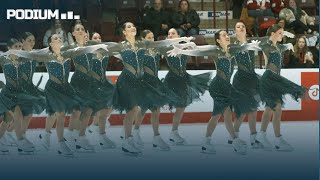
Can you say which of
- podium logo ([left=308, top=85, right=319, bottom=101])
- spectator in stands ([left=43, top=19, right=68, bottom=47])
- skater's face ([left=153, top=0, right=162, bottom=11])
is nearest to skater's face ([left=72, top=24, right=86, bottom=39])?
spectator in stands ([left=43, top=19, right=68, bottom=47])

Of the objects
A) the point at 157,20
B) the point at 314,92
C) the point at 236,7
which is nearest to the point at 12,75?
the point at 157,20

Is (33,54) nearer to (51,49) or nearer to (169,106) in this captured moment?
(51,49)

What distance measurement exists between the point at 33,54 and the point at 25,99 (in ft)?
1.57

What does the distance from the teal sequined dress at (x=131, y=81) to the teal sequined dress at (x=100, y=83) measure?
16 centimetres

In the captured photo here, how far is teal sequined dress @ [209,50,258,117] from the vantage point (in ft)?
32.7

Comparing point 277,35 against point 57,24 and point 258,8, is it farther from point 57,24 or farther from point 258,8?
point 57,24

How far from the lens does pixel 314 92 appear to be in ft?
37.4

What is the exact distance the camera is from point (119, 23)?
33.2 ft

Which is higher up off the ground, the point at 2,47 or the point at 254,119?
the point at 2,47

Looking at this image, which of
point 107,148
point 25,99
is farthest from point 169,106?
point 25,99

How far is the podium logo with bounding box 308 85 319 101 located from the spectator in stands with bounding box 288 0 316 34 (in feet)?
2.22

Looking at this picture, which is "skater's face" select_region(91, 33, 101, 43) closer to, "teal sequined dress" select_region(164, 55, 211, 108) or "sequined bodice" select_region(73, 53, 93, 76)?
"sequined bodice" select_region(73, 53, 93, 76)

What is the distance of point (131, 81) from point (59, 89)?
2.44 ft

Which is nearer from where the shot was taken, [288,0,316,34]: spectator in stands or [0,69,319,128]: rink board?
[0,69,319,128]: rink board
